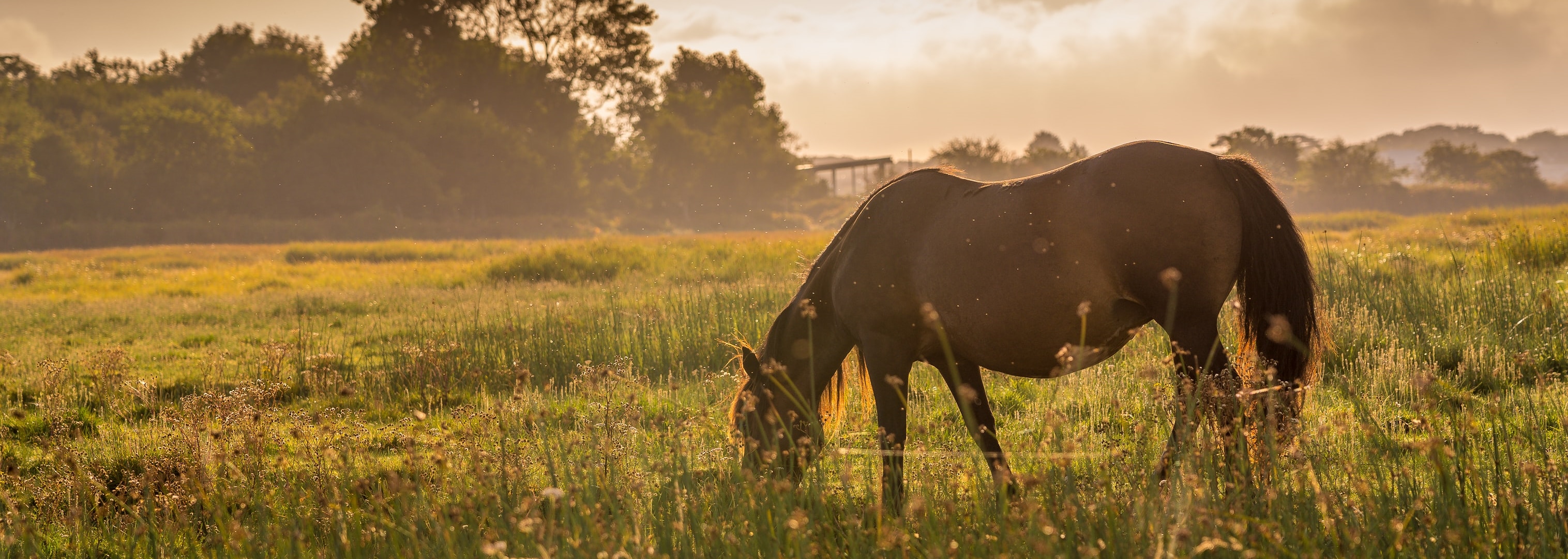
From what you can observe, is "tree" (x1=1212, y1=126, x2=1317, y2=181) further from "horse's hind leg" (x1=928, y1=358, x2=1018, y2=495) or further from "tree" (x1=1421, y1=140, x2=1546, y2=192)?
"horse's hind leg" (x1=928, y1=358, x2=1018, y2=495)

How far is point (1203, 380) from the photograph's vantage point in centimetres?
302

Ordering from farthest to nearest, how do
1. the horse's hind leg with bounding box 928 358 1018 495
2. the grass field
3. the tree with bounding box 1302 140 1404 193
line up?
the tree with bounding box 1302 140 1404 193
the horse's hind leg with bounding box 928 358 1018 495
the grass field

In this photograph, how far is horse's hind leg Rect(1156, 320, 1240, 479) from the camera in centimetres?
318

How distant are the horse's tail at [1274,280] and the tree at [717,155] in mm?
53493

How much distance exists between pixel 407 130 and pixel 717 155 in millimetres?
18869

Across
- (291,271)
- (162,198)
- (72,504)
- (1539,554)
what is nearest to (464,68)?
(162,198)

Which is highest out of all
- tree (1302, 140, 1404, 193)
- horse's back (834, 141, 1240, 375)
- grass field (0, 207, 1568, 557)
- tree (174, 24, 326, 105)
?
tree (174, 24, 326, 105)

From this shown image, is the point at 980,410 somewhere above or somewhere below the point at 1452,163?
below

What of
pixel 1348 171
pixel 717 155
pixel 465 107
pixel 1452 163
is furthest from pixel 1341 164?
pixel 465 107

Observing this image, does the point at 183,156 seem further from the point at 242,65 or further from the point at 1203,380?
the point at 1203,380

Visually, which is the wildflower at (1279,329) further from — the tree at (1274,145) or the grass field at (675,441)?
the tree at (1274,145)

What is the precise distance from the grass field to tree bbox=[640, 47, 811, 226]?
140ft

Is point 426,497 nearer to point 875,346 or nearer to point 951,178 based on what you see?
point 875,346

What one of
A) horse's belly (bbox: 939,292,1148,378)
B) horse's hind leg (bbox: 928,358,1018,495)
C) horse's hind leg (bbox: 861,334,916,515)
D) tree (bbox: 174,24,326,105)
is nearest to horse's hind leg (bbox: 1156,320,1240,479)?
horse's belly (bbox: 939,292,1148,378)
